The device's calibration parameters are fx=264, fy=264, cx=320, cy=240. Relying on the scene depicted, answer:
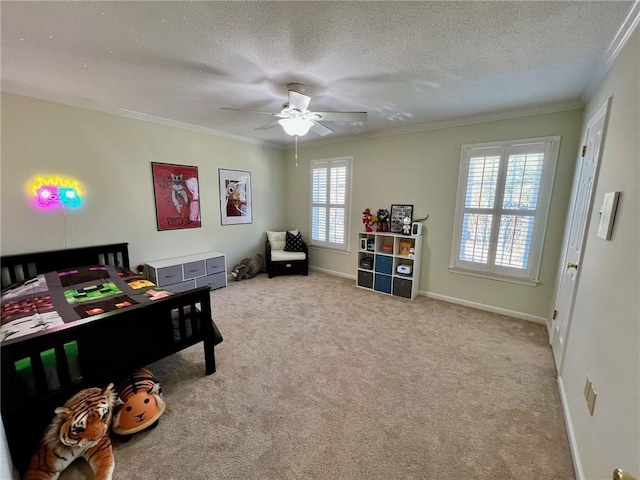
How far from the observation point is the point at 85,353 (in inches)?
A: 64.1

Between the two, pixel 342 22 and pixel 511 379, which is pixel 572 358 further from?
pixel 342 22

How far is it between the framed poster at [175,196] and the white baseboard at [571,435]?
179 inches

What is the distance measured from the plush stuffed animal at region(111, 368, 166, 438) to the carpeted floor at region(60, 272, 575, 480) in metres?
0.09

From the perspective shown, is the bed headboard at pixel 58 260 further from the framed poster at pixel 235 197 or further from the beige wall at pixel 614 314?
the beige wall at pixel 614 314

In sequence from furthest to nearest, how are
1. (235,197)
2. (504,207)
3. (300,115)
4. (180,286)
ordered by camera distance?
1. (235,197)
2. (180,286)
3. (504,207)
4. (300,115)

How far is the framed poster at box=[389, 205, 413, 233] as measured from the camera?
13.1 ft

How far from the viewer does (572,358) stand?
1.87 metres

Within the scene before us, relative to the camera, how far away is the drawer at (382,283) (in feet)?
13.2

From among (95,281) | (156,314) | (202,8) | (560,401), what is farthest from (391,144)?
(95,281)

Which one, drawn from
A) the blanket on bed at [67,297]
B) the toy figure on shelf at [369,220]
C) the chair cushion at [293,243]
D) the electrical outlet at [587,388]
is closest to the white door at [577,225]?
the electrical outlet at [587,388]

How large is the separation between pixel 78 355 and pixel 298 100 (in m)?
2.38

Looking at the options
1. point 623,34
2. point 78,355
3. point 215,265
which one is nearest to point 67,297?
point 78,355

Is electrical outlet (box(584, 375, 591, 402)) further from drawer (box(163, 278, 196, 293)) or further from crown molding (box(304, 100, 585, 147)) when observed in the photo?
drawer (box(163, 278, 196, 293))

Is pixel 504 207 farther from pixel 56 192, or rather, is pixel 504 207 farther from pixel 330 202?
pixel 56 192
